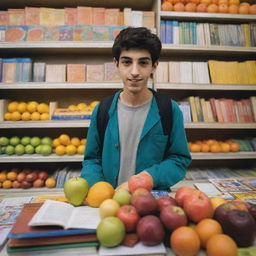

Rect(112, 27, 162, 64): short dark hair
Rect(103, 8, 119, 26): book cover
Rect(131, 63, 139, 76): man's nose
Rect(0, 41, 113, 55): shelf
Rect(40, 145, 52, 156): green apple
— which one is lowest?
Rect(40, 145, 52, 156): green apple

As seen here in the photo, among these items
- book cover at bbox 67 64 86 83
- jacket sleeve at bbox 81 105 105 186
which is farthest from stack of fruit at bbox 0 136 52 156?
jacket sleeve at bbox 81 105 105 186

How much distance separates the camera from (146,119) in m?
1.32

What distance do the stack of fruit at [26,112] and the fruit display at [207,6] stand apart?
1736 mm

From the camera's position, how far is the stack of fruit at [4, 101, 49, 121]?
2.41 metres

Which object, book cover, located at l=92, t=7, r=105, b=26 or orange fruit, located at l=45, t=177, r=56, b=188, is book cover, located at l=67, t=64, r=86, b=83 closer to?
book cover, located at l=92, t=7, r=105, b=26

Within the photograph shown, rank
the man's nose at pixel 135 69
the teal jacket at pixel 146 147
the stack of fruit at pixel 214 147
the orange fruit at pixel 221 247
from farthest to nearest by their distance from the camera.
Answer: the stack of fruit at pixel 214 147, the teal jacket at pixel 146 147, the man's nose at pixel 135 69, the orange fruit at pixel 221 247

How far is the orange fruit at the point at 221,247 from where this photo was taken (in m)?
0.58

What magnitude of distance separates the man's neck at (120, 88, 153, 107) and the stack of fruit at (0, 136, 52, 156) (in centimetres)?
138

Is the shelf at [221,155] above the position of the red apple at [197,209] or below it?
A: above

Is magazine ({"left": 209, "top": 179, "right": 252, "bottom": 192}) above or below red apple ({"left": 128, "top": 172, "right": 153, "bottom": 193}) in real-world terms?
Result: below

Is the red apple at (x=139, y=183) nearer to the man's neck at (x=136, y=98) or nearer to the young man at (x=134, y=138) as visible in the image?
the young man at (x=134, y=138)

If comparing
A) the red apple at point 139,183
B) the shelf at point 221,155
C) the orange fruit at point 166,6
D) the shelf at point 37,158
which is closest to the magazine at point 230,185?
the red apple at point 139,183

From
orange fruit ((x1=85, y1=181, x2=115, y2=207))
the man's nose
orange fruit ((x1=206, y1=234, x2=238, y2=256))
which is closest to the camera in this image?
orange fruit ((x1=206, y1=234, x2=238, y2=256))

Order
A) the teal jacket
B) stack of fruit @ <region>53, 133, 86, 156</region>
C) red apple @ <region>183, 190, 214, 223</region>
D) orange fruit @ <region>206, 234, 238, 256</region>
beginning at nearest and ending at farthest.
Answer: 1. orange fruit @ <region>206, 234, 238, 256</region>
2. red apple @ <region>183, 190, 214, 223</region>
3. the teal jacket
4. stack of fruit @ <region>53, 133, 86, 156</region>
